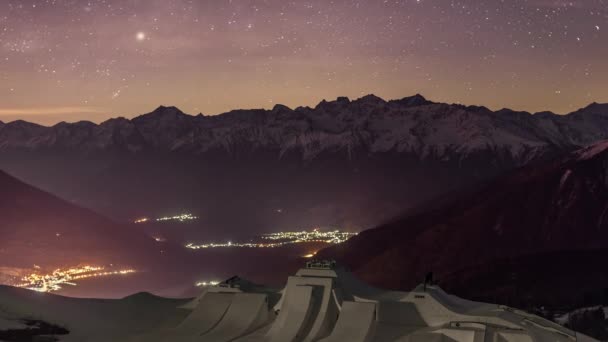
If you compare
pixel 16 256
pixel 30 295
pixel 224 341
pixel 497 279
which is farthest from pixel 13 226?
Answer: pixel 224 341

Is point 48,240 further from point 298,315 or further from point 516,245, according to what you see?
point 298,315

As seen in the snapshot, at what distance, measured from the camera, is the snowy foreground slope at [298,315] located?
5947 cm

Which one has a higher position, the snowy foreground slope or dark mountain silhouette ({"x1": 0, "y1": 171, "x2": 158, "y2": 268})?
dark mountain silhouette ({"x1": 0, "y1": 171, "x2": 158, "y2": 268})

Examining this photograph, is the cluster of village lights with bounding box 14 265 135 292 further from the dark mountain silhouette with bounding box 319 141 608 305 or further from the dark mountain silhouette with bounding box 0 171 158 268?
the dark mountain silhouette with bounding box 319 141 608 305

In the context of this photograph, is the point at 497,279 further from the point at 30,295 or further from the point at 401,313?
the point at 30,295

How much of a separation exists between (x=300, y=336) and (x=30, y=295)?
33685 mm

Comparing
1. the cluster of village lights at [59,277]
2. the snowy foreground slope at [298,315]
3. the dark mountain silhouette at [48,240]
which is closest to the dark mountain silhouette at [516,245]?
the cluster of village lights at [59,277]

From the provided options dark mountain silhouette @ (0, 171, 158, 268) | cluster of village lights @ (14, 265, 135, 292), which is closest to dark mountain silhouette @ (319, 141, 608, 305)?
cluster of village lights @ (14, 265, 135, 292)

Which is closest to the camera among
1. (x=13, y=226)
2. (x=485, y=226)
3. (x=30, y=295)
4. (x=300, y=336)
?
(x=300, y=336)

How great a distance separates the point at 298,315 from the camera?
66625mm

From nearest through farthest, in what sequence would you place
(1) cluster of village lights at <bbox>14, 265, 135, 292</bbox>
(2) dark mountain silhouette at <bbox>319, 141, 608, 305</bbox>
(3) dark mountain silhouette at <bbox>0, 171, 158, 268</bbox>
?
1. (1) cluster of village lights at <bbox>14, 265, 135, 292</bbox>
2. (2) dark mountain silhouette at <bbox>319, 141, 608, 305</bbox>
3. (3) dark mountain silhouette at <bbox>0, 171, 158, 268</bbox>

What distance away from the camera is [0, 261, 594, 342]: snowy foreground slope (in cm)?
5947

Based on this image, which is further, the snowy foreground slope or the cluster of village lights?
the cluster of village lights

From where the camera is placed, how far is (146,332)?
2758 inches
